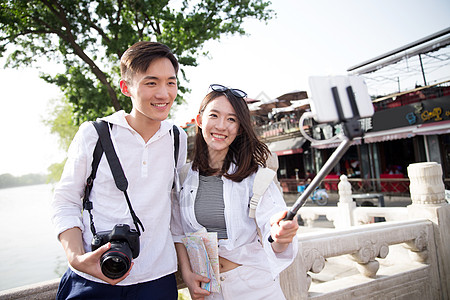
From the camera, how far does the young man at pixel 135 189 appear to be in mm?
1258

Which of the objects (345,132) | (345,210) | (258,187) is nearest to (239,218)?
(258,187)

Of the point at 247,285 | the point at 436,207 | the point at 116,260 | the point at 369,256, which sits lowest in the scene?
the point at 369,256

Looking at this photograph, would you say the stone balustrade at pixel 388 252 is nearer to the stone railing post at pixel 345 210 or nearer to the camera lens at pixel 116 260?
the camera lens at pixel 116 260

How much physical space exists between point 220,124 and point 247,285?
865 millimetres

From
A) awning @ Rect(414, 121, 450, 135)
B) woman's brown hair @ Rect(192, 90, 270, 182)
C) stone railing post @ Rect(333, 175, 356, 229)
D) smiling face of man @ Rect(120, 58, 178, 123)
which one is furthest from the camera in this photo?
awning @ Rect(414, 121, 450, 135)

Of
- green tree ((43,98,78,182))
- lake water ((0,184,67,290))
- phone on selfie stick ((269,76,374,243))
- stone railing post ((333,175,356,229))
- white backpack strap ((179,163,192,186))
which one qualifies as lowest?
lake water ((0,184,67,290))

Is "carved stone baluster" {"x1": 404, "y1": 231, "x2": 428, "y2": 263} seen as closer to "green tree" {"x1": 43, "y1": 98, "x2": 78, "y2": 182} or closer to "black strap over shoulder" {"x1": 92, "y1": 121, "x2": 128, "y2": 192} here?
"black strap over shoulder" {"x1": 92, "y1": 121, "x2": 128, "y2": 192}

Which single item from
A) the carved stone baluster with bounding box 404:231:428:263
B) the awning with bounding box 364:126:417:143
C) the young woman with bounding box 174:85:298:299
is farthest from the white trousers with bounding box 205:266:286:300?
the awning with bounding box 364:126:417:143

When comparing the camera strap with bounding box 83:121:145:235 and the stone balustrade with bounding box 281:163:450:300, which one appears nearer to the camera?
the camera strap with bounding box 83:121:145:235

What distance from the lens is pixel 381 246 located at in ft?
9.30

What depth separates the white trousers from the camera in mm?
1464

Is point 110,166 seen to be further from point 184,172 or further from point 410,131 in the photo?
point 410,131

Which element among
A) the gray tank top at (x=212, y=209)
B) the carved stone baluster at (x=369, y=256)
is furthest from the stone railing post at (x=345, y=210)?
the gray tank top at (x=212, y=209)

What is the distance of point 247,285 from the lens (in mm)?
1474
